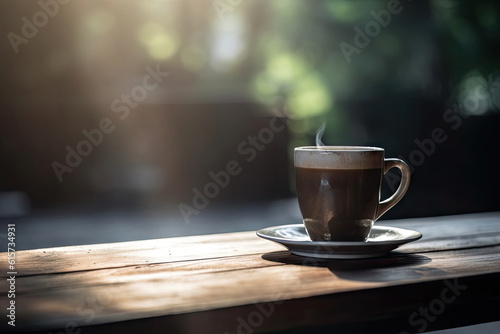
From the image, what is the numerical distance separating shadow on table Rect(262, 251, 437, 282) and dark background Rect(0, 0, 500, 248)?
8.52 feet

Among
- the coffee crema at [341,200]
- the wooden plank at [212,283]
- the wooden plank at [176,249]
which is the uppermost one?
the coffee crema at [341,200]

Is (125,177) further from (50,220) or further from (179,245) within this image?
(179,245)

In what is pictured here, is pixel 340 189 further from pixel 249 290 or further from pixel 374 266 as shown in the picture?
pixel 249 290

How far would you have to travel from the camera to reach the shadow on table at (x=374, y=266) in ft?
2.36

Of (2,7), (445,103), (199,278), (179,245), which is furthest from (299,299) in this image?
(2,7)

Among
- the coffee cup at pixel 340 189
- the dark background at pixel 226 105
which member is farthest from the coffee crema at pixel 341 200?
the dark background at pixel 226 105

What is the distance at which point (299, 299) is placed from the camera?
2.06 feet

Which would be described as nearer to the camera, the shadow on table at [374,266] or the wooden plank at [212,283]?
the wooden plank at [212,283]

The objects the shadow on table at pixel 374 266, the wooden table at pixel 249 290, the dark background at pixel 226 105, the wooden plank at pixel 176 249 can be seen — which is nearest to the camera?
the wooden table at pixel 249 290

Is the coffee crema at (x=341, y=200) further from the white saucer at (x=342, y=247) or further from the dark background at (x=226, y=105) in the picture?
the dark background at (x=226, y=105)

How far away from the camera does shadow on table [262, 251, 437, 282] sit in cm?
72

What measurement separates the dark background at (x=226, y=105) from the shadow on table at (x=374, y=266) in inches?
102

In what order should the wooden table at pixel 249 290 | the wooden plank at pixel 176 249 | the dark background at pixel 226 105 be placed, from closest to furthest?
the wooden table at pixel 249 290 < the wooden plank at pixel 176 249 < the dark background at pixel 226 105

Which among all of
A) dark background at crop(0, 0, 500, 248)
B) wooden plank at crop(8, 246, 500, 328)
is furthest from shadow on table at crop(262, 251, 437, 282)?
dark background at crop(0, 0, 500, 248)
